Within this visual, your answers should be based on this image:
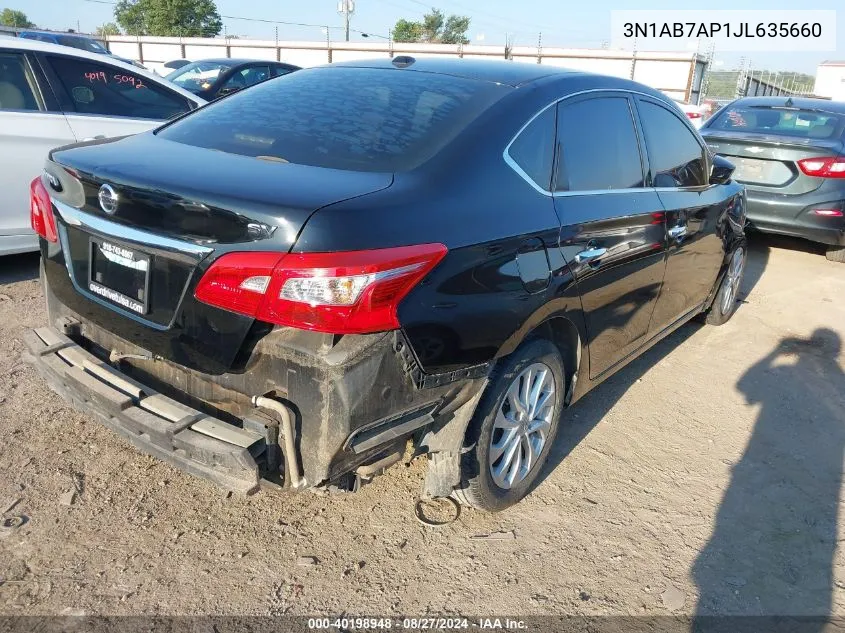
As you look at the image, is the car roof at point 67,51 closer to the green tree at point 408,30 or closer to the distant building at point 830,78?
the distant building at point 830,78

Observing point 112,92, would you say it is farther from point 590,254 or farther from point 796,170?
point 796,170

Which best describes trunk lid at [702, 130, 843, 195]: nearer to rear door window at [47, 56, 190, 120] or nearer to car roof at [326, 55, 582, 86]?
car roof at [326, 55, 582, 86]

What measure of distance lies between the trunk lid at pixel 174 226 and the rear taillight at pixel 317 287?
0.15 ft

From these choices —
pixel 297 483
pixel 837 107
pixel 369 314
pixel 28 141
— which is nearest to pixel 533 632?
pixel 297 483

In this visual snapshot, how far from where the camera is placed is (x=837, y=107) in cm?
768

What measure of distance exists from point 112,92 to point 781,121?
22.6ft

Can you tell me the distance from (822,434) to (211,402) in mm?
3331

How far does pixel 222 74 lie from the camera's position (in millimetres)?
9664

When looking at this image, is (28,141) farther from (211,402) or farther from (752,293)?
(752,293)

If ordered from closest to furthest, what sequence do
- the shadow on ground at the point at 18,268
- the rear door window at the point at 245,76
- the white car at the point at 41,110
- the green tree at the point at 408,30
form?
the white car at the point at 41,110 < the shadow on ground at the point at 18,268 < the rear door window at the point at 245,76 < the green tree at the point at 408,30

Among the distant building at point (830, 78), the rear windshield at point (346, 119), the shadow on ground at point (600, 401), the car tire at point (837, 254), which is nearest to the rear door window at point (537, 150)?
the rear windshield at point (346, 119)

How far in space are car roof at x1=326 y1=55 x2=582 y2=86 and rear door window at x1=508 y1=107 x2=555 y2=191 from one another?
0.23m

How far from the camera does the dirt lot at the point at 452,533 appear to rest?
240cm

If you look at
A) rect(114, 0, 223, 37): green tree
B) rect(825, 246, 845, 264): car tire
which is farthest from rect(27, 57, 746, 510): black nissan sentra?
rect(114, 0, 223, 37): green tree
